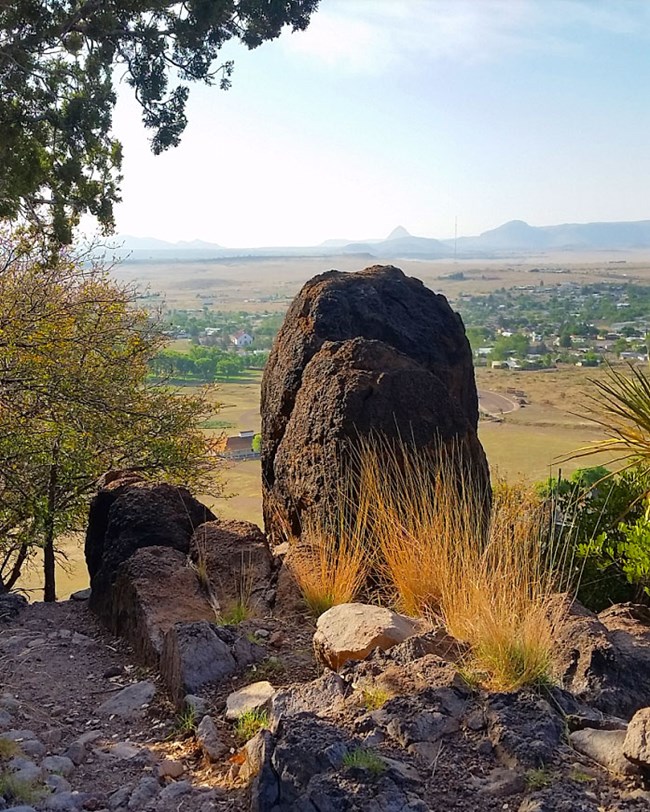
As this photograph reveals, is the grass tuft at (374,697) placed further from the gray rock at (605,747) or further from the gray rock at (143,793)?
the gray rock at (143,793)

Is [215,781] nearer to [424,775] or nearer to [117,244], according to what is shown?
[424,775]

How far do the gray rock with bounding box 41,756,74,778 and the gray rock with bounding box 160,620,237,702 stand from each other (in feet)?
2.49

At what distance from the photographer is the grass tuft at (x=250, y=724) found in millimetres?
3910

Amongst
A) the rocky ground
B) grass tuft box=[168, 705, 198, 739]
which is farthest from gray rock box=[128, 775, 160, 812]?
grass tuft box=[168, 705, 198, 739]

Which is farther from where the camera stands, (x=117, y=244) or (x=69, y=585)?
(x=69, y=585)

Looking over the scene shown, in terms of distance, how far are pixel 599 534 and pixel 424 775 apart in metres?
3.59

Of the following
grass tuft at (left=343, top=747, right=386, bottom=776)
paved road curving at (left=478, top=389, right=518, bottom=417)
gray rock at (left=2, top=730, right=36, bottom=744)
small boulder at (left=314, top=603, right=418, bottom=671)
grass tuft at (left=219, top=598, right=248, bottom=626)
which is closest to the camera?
grass tuft at (left=343, top=747, right=386, bottom=776)

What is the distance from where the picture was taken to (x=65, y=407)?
439 inches

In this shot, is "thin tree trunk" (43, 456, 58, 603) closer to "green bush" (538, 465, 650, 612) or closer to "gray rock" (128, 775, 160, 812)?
"green bush" (538, 465, 650, 612)

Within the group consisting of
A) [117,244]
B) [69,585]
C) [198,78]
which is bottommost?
[69,585]

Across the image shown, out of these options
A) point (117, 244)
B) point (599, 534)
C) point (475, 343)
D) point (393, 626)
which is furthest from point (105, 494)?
point (475, 343)

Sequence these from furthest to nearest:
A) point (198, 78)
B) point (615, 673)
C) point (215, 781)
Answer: point (198, 78) < point (615, 673) < point (215, 781)

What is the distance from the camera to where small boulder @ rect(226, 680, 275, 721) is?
4.13m

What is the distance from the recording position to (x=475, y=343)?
9012 centimetres
